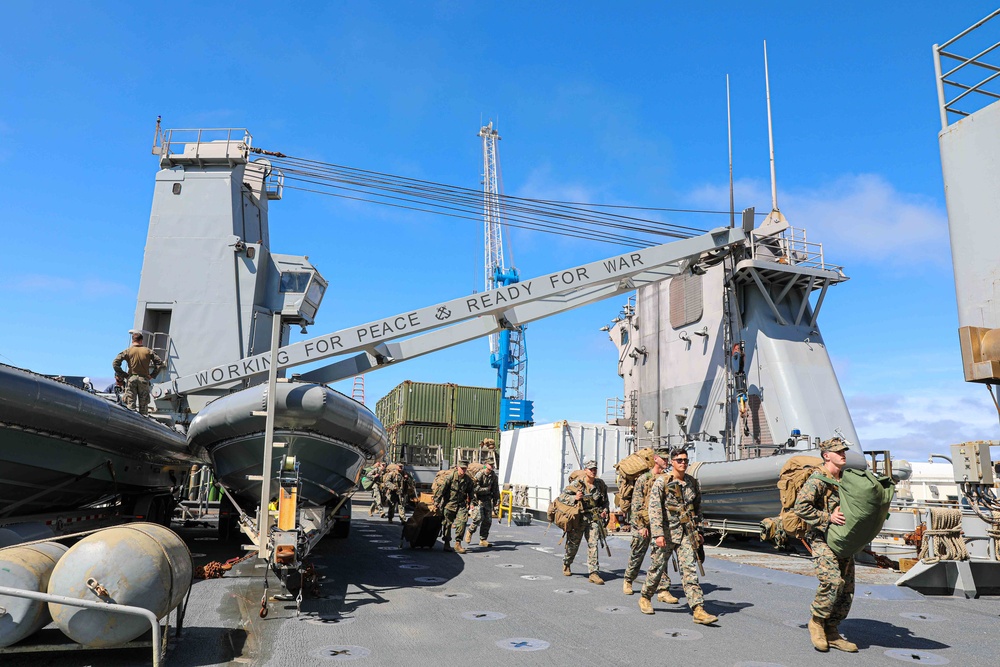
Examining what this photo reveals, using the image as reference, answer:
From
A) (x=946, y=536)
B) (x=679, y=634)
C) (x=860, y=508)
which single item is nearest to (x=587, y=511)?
(x=679, y=634)

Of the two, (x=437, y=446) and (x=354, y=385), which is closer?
(x=354, y=385)

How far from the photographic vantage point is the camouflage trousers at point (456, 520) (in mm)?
10852

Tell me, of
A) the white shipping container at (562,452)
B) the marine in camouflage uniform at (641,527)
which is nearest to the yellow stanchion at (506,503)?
the white shipping container at (562,452)

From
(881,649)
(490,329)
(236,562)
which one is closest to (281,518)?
(236,562)

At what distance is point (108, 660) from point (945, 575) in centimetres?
859

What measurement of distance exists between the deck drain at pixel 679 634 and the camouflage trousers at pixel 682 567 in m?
0.43

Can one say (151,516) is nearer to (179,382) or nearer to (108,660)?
(179,382)

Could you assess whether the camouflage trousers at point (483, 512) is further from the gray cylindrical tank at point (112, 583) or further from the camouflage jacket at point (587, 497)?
the gray cylindrical tank at point (112, 583)

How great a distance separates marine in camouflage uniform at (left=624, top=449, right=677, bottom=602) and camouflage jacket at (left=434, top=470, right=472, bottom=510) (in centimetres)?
414

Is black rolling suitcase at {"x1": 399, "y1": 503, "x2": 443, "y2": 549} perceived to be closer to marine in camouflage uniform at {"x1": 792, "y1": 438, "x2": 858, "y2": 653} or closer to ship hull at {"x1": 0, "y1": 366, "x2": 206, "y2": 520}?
ship hull at {"x1": 0, "y1": 366, "x2": 206, "y2": 520}

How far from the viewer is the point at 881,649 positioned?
16.7ft

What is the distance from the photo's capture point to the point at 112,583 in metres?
4.08

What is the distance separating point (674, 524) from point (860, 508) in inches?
74.3

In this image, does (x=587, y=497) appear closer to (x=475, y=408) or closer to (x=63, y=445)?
(x=63, y=445)
